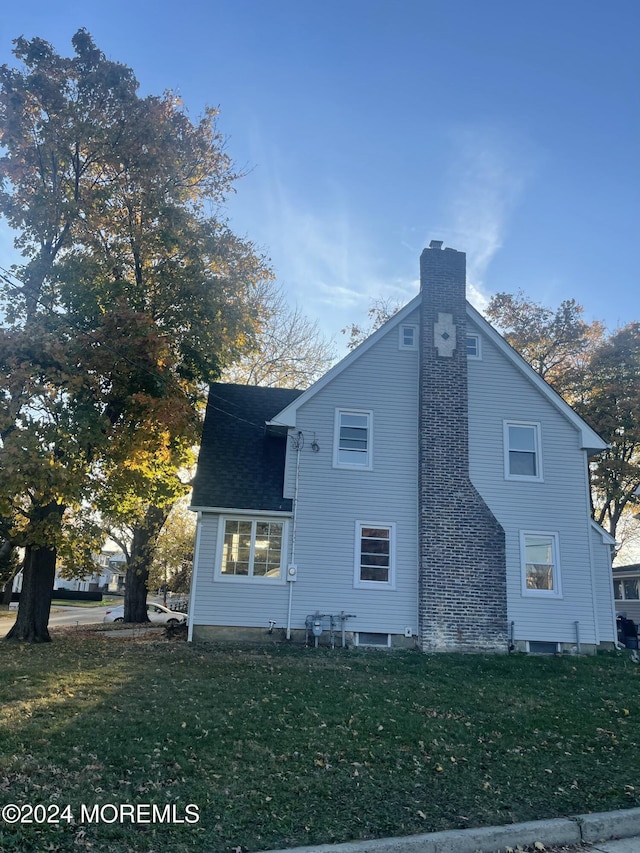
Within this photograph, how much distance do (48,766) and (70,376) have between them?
9447mm

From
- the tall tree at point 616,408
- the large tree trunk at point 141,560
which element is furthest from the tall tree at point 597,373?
the large tree trunk at point 141,560

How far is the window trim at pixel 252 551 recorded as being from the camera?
587 inches

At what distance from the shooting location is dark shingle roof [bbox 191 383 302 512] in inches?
599

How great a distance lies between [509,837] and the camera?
16.4ft

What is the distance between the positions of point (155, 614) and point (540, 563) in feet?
102

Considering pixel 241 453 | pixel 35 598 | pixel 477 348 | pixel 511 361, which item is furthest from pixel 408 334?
pixel 35 598

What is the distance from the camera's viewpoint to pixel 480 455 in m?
16.0

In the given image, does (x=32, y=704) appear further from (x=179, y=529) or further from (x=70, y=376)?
(x=179, y=529)

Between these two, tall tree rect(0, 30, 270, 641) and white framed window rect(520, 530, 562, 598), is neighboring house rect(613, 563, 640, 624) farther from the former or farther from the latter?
tall tree rect(0, 30, 270, 641)

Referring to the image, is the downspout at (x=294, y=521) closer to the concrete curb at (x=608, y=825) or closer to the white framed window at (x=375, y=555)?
the white framed window at (x=375, y=555)

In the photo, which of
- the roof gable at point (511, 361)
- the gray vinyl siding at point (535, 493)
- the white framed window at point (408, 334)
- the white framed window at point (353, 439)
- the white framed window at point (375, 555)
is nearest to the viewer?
the white framed window at point (375, 555)

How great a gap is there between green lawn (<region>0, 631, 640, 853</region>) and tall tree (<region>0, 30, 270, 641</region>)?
4.53m

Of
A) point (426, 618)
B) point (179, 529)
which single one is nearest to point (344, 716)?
point (426, 618)

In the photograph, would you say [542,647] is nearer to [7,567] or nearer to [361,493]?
[361,493]
